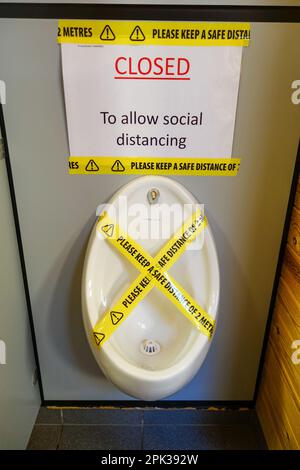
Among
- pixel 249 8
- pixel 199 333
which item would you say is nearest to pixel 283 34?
pixel 249 8

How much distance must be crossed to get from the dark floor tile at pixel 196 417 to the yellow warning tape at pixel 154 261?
1.91 feet

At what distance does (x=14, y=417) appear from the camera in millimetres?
1102

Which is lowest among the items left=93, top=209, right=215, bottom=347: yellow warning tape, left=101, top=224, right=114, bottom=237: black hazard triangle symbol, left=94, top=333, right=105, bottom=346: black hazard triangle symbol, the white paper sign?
left=94, top=333, right=105, bottom=346: black hazard triangle symbol

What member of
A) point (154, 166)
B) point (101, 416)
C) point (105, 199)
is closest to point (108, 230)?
point (105, 199)

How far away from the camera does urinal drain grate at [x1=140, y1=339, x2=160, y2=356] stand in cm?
106

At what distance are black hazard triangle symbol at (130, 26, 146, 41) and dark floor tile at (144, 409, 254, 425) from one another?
1328 millimetres

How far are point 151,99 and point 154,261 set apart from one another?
0.48 metres

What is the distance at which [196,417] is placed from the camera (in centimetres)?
132

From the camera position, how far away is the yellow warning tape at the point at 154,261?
101cm

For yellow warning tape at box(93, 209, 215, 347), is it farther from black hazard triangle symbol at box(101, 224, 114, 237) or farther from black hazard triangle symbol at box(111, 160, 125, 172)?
black hazard triangle symbol at box(111, 160, 125, 172)

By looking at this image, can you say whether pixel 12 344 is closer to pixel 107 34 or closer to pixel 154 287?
pixel 154 287

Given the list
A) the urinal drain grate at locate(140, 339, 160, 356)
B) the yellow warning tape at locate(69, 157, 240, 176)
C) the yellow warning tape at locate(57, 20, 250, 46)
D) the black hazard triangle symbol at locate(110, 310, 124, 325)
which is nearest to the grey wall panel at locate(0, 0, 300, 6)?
the yellow warning tape at locate(57, 20, 250, 46)

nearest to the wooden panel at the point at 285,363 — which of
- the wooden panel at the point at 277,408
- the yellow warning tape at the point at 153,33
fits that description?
the wooden panel at the point at 277,408
